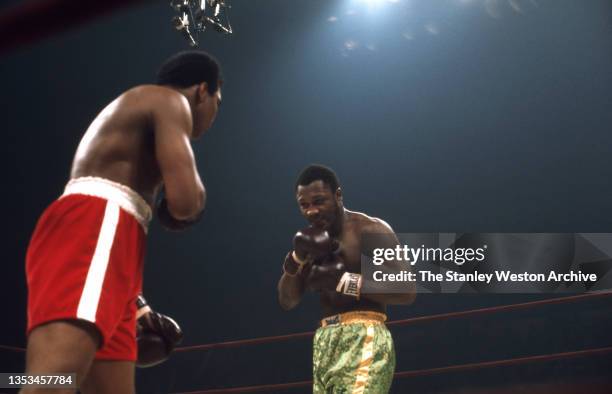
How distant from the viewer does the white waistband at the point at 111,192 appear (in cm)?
116

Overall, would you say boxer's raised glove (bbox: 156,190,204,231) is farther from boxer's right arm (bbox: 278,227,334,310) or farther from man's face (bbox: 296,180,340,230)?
man's face (bbox: 296,180,340,230)

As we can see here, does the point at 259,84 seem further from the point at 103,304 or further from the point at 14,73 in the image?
the point at 103,304

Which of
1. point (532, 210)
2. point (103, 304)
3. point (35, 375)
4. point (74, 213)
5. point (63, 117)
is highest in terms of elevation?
point (63, 117)

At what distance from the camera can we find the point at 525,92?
5.60 meters

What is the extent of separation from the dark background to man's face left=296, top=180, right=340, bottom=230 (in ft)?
9.18

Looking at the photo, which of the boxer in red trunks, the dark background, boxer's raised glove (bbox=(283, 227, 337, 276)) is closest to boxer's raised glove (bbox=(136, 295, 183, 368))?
the boxer in red trunks

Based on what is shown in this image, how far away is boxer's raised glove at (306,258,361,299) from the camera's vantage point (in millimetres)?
2328

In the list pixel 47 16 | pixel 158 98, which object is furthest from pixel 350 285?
pixel 47 16

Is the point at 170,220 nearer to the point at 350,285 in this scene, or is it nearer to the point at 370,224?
the point at 350,285

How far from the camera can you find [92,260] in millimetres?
1072

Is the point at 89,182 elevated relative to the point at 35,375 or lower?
elevated

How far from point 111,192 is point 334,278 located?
51.9 inches

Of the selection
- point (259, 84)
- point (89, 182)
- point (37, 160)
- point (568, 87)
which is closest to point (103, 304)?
point (89, 182)

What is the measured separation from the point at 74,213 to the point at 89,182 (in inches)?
3.0
